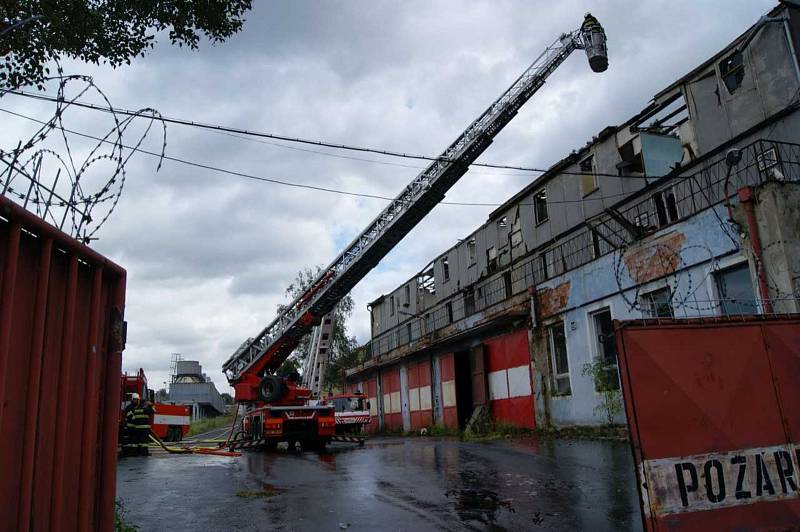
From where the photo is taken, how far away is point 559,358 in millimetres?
18281

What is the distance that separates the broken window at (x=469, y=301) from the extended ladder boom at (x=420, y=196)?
11.1 meters

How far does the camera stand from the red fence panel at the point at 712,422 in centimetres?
418

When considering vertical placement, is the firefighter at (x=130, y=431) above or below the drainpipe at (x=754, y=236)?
below

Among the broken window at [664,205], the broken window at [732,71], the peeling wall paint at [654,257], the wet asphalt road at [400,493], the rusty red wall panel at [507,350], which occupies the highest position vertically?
the broken window at [732,71]

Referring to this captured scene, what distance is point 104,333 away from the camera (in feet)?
12.8

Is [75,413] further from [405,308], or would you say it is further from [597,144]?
[405,308]

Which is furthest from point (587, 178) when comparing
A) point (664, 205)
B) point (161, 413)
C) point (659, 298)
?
point (161, 413)

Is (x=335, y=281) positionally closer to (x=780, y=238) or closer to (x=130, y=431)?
(x=130, y=431)

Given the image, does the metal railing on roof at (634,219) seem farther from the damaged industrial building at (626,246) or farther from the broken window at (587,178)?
the broken window at (587,178)

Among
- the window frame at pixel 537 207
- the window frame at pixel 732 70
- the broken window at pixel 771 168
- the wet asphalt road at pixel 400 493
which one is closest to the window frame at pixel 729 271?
the broken window at pixel 771 168

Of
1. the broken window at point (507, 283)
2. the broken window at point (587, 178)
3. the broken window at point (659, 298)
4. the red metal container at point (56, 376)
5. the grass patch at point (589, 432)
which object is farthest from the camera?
the broken window at point (507, 283)

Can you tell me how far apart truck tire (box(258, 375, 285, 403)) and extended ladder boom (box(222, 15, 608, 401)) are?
0.79 m

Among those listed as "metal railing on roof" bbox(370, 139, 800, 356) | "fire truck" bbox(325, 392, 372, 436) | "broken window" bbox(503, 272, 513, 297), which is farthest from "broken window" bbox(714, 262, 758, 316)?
"fire truck" bbox(325, 392, 372, 436)

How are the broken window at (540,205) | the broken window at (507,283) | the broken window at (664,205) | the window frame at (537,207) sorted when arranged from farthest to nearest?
the broken window at (507,283) < the broken window at (540,205) < the window frame at (537,207) < the broken window at (664,205)
